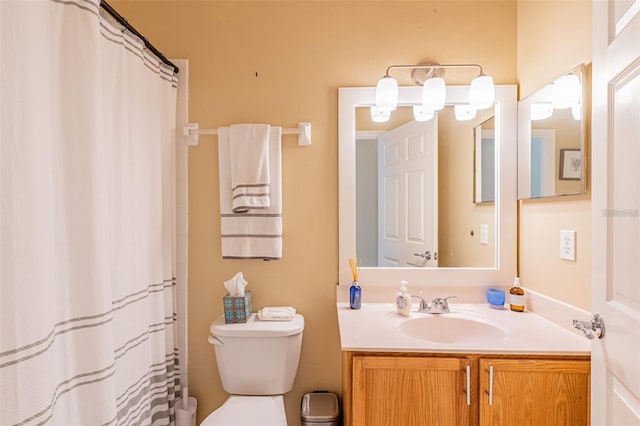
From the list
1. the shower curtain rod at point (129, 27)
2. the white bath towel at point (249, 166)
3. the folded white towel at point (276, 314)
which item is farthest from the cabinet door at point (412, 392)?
the shower curtain rod at point (129, 27)

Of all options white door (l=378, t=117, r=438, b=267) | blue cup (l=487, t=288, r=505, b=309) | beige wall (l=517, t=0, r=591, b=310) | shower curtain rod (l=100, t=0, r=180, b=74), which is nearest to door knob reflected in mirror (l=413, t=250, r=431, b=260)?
white door (l=378, t=117, r=438, b=267)

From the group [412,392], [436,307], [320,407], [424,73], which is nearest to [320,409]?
[320,407]

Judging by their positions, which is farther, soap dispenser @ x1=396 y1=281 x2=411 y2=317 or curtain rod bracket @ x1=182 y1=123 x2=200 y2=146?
curtain rod bracket @ x1=182 y1=123 x2=200 y2=146

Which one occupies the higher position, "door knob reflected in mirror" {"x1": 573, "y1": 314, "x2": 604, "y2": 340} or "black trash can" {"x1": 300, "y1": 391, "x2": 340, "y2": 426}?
"door knob reflected in mirror" {"x1": 573, "y1": 314, "x2": 604, "y2": 340}

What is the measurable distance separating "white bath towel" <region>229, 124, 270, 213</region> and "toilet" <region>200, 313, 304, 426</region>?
A: 555mm

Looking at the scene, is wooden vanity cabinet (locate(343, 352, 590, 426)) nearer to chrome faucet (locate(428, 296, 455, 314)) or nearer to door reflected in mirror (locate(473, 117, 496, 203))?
chrome faucet (locate(428, 296, 455, 314))

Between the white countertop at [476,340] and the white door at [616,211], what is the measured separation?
0.23m

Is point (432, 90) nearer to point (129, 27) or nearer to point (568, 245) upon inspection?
point (568, 245)

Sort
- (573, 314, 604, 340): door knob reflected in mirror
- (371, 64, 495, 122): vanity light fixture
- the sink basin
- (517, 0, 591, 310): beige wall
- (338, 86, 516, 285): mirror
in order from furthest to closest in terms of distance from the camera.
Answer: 1. (338, 86, 516, 285): mirror
2. (371, 64, 495, 122): vanity light fixture
3. the sink basin
4. (517, 0, 591, 310): beige wall
5. (573, 314, 604, 340): door knob reflected in mirror

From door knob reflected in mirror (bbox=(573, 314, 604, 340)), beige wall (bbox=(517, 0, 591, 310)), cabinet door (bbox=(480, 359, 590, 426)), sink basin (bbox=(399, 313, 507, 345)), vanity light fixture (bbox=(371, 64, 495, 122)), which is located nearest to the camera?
door knob reflected in mirror (bbox=(573, 314, 604, 340))

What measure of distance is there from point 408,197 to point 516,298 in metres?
0.67

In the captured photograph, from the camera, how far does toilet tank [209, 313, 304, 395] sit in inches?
58.7

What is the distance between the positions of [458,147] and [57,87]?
5.29 ft

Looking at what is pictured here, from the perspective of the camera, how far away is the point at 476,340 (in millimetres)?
1415
